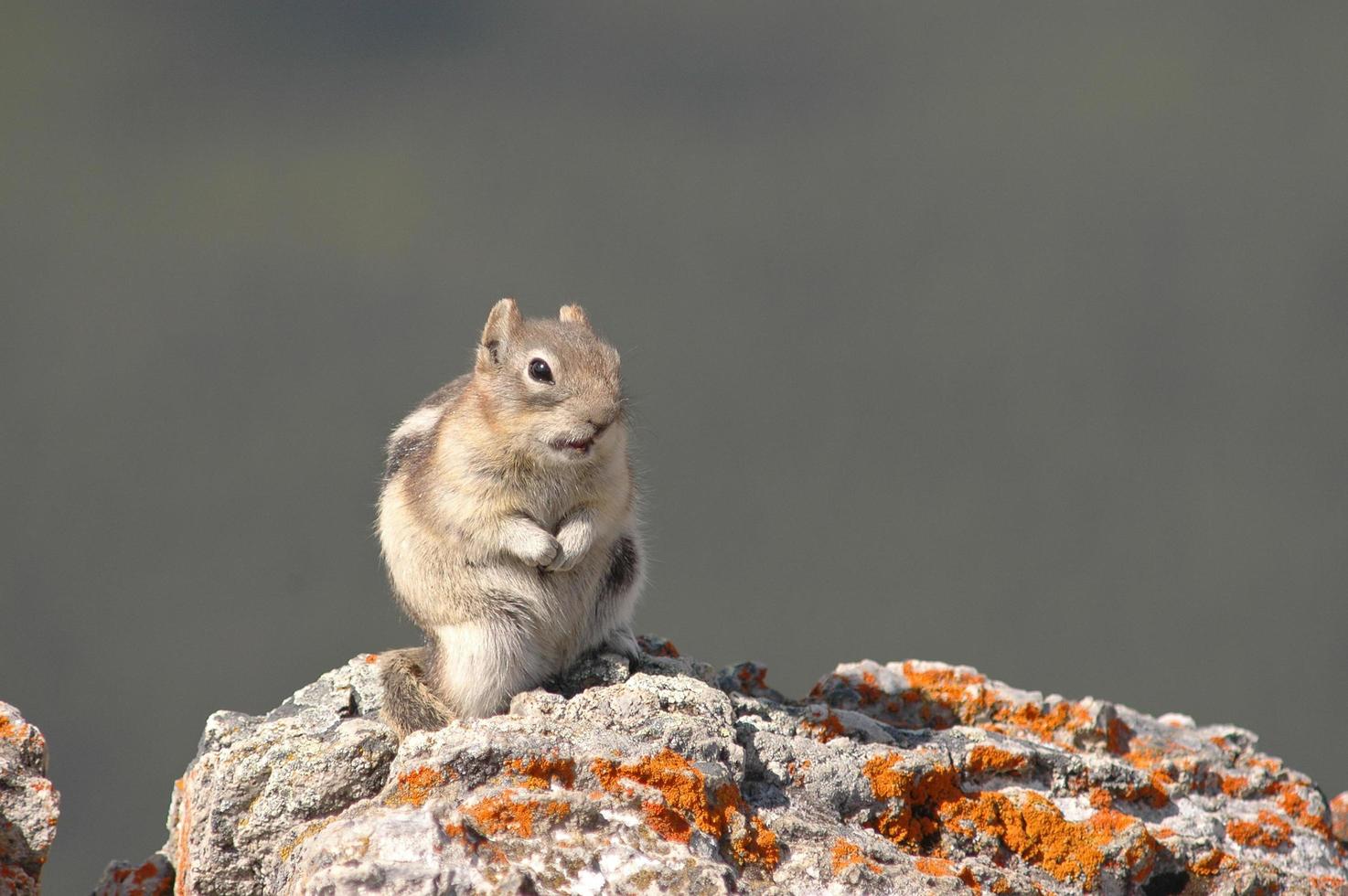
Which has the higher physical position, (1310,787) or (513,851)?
(1310,787)

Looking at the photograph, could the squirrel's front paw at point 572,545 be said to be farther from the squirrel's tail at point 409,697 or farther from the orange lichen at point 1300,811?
the orange lichen at point 1300,811

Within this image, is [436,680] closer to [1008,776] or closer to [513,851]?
[513,851]

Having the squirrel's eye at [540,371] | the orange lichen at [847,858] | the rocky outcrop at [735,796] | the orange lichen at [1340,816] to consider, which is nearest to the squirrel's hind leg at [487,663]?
the rocky outcrop at [735,796]

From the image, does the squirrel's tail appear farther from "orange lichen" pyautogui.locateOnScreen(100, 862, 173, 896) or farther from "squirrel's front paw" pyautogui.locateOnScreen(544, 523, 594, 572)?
"orange lichen" pyautogui.locateOnScreen(100, 862, 173, 896)

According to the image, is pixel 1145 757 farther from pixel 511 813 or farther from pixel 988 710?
pixel 511 813

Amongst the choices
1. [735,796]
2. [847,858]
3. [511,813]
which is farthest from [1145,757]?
[511,813]

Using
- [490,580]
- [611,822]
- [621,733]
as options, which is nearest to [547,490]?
[490,580]

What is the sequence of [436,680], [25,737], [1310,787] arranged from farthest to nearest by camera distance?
[1310,787] < [436,680] < [25,737]
